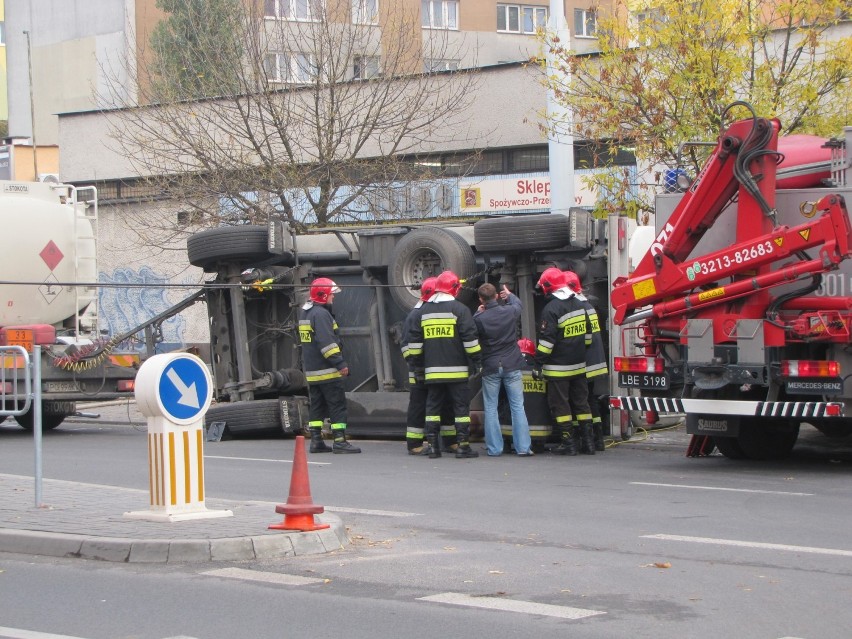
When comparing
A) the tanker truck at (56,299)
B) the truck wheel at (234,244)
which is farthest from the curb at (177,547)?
the tanker truck at (56,299)

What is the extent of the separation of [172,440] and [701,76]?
10201 millimetres

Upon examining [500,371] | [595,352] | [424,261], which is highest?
[424,261]

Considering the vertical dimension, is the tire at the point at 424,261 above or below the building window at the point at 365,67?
→ below

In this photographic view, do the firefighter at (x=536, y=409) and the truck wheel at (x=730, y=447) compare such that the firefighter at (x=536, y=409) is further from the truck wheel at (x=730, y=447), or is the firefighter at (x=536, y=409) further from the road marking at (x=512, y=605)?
the road marking at (x=512, y=605)

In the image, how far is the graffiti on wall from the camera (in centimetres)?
2908

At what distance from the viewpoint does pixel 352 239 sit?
1569cm

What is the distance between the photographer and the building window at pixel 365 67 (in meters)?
21.6

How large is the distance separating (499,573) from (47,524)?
10.4 ft

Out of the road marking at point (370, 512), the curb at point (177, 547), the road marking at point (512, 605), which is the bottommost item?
the road marking at point (370, 512)

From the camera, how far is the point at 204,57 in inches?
867

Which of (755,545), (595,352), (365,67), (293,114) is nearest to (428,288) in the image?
(595,352)

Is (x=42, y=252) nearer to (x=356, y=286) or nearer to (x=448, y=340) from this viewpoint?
(x=356, y=286)

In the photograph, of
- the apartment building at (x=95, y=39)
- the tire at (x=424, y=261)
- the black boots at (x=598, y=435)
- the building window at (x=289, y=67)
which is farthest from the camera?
the apartment building at (x=95, y=39)

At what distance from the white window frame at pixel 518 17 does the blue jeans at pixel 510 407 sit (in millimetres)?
34165
